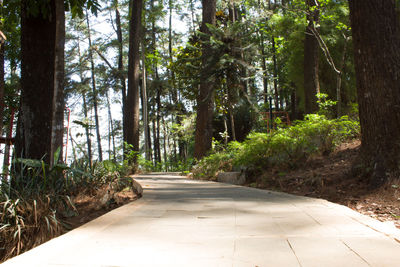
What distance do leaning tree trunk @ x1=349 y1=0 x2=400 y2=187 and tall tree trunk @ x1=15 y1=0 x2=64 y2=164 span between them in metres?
4.67

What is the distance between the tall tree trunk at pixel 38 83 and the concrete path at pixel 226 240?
198 centimetres

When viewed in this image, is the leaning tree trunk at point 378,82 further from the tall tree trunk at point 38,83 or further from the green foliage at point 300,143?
the tall tree trunk at point 38,83

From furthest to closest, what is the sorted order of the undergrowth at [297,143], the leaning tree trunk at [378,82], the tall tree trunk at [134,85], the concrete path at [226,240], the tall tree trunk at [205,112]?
the tall tree trunk at [134,85] → the tall tree trunk at [205,112] → the undergrowth at [297,143] → the leaning tree trunk at [378,82] → the concrete path at [226,240]

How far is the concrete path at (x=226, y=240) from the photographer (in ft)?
6.42

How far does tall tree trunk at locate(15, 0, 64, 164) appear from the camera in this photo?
470 centimetres

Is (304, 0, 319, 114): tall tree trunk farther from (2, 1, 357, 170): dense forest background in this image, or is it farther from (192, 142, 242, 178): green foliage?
(192, 142, 242, 178): green foliage

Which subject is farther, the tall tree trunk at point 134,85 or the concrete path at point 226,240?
the tall tree trunk at point 134,85

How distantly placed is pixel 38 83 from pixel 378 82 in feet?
16.3

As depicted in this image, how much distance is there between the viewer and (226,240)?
243 centimetres

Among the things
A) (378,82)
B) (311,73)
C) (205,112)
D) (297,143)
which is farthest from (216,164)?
(378,82)

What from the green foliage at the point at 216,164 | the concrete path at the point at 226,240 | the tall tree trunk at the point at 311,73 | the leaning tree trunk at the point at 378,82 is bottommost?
the concrete path at the point at 226,240

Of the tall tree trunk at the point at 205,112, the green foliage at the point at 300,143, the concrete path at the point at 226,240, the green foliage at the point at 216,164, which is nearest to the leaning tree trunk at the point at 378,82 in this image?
the concrete path at the point at 226,240

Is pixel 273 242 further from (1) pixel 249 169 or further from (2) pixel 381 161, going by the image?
(1) pixel 249 169

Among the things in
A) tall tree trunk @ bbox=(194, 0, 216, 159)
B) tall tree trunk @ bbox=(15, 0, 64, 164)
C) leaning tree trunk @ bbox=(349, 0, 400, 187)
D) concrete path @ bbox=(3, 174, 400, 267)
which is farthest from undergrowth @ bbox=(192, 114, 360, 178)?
tall tree trunk @ bbox=(15, 0, 64, 164)
